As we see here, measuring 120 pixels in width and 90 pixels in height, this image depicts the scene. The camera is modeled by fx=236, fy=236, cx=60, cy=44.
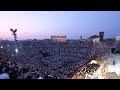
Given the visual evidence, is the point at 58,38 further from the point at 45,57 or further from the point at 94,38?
the point at 94,38

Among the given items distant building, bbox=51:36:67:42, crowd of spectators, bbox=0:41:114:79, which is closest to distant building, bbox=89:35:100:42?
crowd of spectators, bbox=0:41:114:79

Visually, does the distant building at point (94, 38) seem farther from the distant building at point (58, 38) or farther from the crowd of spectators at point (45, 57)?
the distant building at point (58, 38)

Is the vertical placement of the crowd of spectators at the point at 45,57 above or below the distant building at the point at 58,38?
below

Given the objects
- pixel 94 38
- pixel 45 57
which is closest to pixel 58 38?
pixel 45 57

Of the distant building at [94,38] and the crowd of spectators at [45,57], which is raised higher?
the distant building at [94,38]

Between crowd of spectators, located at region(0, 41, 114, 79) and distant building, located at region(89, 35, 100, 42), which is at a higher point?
distant building, located at region(89, 35, 100, 42)

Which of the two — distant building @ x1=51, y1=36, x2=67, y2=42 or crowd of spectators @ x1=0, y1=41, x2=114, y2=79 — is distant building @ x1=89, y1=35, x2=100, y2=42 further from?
distant building @ x1=51, y1=36, x2=67, y2=42

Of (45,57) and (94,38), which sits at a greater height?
(94,38)

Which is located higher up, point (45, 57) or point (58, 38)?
point (58, 38)

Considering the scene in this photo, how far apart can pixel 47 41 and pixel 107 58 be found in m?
1.19

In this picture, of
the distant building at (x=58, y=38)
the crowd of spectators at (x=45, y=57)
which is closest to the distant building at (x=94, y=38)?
the crowd of spectators at (x=45, y=57)
